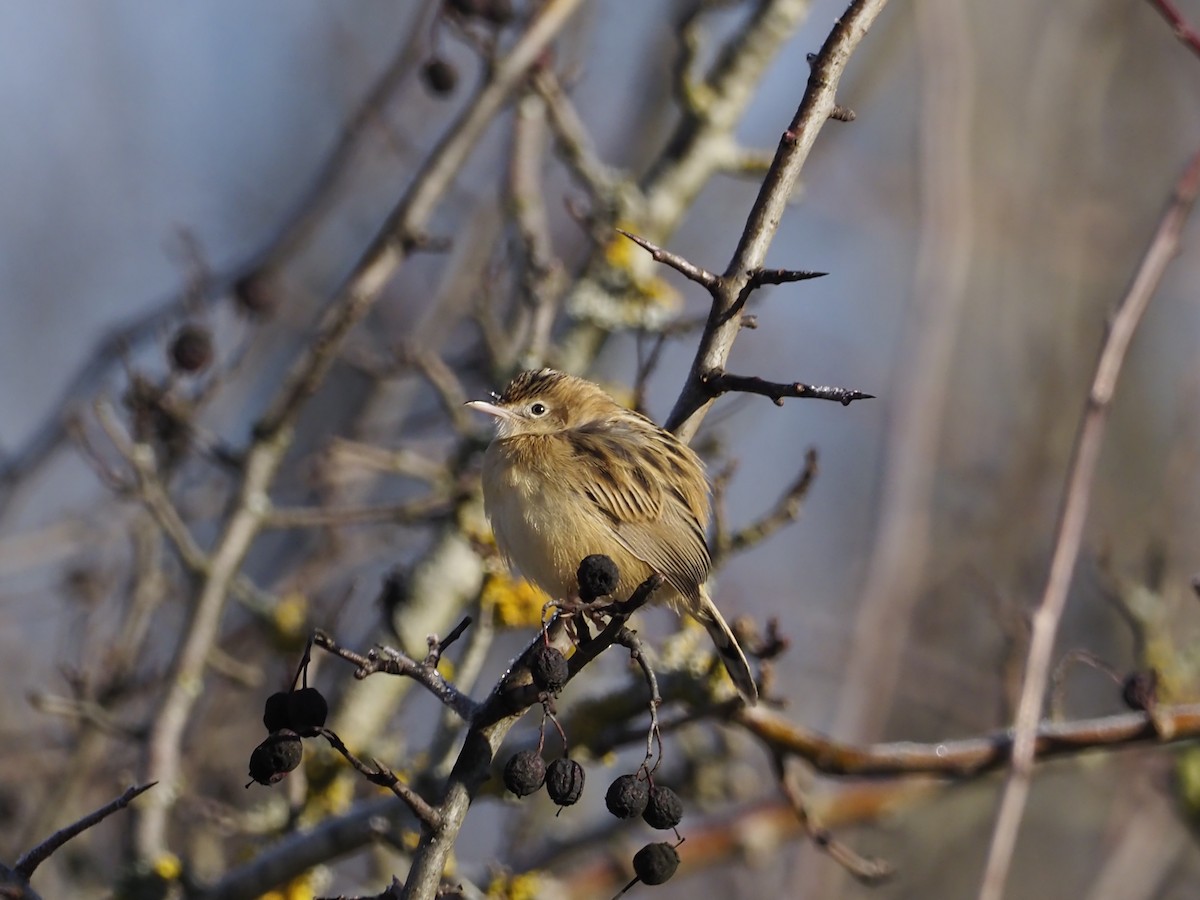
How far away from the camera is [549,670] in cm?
242

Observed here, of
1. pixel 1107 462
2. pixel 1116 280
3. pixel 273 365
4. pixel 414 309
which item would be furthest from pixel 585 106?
pixel 1107 462

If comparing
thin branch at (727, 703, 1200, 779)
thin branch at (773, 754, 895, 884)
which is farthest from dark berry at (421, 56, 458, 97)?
thin branch at (773, 754, 895, 884)

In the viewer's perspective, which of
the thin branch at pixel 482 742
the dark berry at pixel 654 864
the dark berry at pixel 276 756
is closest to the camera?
the thin branch at pixel 482 742

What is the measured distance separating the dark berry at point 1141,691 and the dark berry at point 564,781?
2.05 m

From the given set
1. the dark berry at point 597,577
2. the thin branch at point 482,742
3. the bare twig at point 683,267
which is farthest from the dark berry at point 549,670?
the bare twig at point 683,267

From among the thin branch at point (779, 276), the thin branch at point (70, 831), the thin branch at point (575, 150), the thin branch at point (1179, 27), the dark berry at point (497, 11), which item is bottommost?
the thin branch at point (70, 831)

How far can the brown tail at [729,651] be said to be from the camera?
12.1ft

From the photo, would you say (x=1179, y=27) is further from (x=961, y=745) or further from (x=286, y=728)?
(x=286, y=728)

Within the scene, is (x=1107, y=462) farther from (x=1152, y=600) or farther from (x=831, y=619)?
(x=1152, y=600)

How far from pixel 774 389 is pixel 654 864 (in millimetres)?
966

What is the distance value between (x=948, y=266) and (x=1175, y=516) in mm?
3834

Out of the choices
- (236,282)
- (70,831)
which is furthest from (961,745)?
(236,282)

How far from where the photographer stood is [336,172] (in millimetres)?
5988

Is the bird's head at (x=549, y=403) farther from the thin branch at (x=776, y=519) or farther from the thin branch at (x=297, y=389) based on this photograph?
the thin branch at (x=297, y=389)
